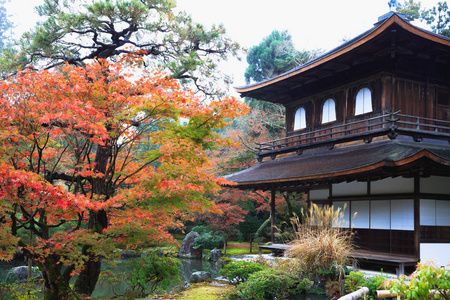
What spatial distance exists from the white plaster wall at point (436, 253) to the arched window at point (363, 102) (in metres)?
4.15

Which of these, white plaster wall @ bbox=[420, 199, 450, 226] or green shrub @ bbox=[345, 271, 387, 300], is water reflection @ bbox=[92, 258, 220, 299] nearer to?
green shrub @ bbox=[345, 271, 387, 300]

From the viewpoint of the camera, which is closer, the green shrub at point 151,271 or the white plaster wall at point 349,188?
the green shrub at point 151,271

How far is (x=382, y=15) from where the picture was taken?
41.8 feet

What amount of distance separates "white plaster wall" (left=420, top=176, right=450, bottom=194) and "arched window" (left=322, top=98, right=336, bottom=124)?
3948 mm

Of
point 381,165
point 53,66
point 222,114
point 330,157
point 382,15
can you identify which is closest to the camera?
point 222,114

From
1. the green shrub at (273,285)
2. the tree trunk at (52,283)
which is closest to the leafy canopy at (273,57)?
the green shrub at (273,285)

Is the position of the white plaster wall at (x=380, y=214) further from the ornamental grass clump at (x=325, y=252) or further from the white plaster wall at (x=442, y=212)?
the ornamental grass clump at (x=325, y=252)

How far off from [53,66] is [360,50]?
8.22 meters

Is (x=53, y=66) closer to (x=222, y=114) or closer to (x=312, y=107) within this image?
(x=222, y=114)

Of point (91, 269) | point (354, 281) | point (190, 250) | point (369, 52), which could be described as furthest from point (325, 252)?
point (190, 250)

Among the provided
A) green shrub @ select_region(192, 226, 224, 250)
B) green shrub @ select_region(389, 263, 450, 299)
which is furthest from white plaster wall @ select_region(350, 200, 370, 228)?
green shrub @ select_region(192, 226, 224, 250)

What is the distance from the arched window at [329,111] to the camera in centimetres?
1254

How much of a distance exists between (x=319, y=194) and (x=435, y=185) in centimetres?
359

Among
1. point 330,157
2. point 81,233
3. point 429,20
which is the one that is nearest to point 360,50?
point 330,157
